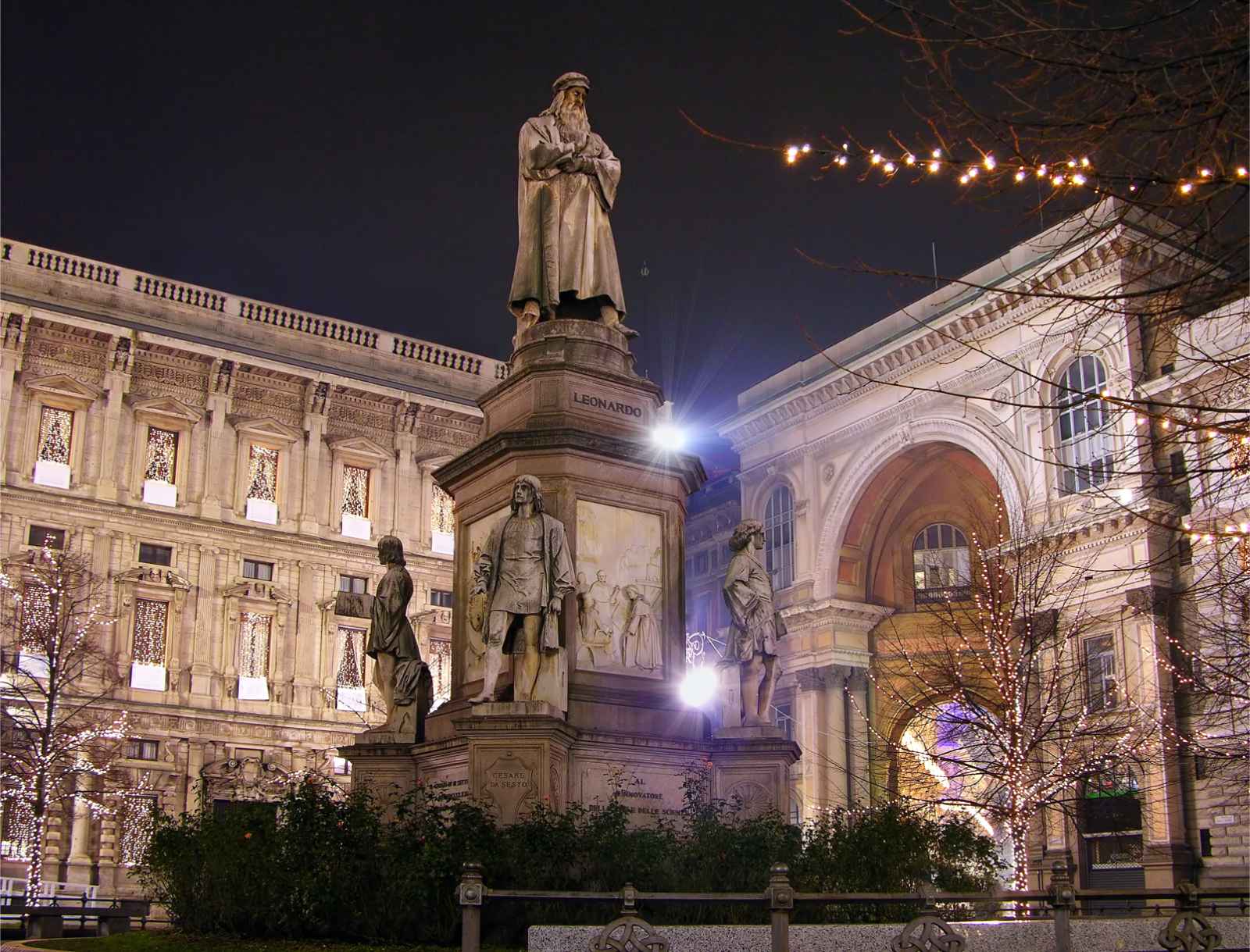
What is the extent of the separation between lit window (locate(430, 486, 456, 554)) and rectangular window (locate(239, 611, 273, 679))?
22.3 feet

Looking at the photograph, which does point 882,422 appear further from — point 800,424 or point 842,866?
point 842,866

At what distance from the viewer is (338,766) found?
44.8 meters

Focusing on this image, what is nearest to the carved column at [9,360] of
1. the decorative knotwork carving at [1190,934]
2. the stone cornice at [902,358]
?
the stone cornice at [902,358]

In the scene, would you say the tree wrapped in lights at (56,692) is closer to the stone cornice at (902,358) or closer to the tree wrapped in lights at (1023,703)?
the tree wrapped in lights at (1023,703)

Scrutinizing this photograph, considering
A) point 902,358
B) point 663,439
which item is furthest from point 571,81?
point 902,358

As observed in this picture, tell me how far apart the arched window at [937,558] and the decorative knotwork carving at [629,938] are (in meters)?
36.1

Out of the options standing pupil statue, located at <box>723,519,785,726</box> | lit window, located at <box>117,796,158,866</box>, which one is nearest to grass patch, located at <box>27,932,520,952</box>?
standing pupil statue, located at <box>723,519,785,726</box>

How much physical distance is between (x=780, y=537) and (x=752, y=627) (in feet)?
109

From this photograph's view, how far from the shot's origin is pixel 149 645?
4238cm

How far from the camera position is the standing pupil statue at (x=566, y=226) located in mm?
16531

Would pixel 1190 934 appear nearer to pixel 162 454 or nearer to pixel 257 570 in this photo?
pixel 257 570

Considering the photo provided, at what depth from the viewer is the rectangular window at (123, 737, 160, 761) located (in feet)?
133

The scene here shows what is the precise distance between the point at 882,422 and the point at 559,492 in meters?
30.7

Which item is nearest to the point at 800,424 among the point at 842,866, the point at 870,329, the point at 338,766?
the point at 870,329
